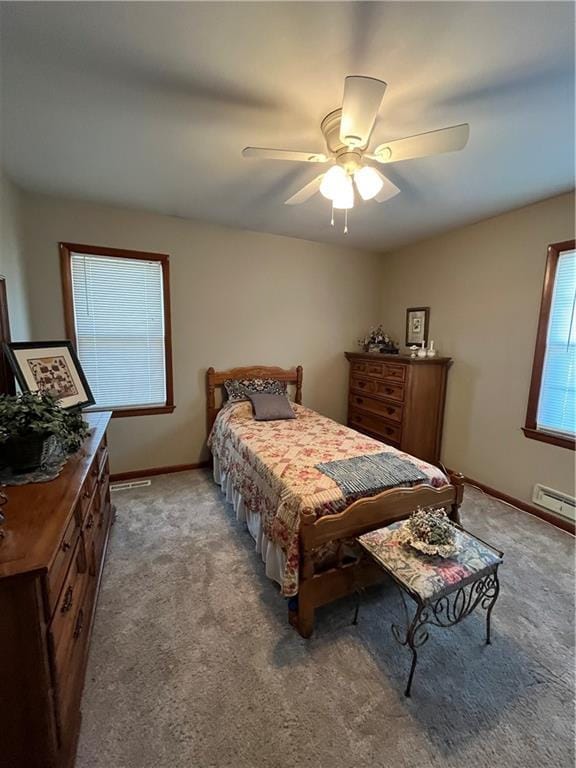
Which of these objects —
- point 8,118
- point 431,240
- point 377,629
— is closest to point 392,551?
point 377,629

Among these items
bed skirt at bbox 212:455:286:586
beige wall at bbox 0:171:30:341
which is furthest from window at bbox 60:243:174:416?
bed skirt at bbox 212:455:286:586

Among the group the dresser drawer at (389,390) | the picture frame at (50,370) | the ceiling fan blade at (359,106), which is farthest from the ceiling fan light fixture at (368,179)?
the dresser drawer at (389,390)

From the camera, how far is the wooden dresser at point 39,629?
901mm

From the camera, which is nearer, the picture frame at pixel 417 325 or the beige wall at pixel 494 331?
the beige wall at pixel 494 331

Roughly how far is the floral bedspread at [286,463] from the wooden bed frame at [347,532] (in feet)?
0.20

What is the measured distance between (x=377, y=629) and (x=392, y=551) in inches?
19.8

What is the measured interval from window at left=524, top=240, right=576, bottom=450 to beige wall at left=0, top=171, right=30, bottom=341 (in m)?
4.00

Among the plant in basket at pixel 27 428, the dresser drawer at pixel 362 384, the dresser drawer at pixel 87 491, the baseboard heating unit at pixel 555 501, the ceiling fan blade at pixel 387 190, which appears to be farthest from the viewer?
the dresser drawer at pixel 362 384

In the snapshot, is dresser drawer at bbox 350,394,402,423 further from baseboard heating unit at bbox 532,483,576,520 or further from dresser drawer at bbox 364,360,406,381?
baseboard heating unit at bbox 532,483,576,520

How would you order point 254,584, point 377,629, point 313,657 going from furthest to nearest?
1. point 254,584
2. point 377,629
3. point 313,657

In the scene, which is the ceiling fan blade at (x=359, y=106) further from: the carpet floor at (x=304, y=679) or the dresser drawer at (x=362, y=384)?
the dresser drawer at (x=362, y=384)

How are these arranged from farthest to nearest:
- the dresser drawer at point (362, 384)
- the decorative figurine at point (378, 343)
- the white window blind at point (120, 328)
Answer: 1. the decorative figurine at point (378, 343)
2. the dresser drawer at point (362, 384)
3. the white window blind at point (120, 328)

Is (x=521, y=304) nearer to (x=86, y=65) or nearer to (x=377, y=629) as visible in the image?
(x=377, y=629)

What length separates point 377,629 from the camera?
5.59 ft
